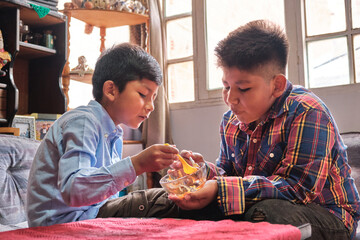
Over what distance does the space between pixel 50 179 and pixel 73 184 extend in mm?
163

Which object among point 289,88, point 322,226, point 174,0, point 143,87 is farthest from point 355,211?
point 174,0

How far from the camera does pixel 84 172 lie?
3.25 feet

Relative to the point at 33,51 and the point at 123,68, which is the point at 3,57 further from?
the point at 123,68

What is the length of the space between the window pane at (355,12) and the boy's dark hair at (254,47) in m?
1.59

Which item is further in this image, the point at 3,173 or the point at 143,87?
the point at 3,173

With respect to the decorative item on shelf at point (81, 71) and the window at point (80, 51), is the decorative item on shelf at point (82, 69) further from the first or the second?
the window at point (80, 51)

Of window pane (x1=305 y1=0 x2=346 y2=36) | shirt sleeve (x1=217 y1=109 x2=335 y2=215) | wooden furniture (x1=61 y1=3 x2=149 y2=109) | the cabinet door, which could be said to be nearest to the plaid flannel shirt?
shirt sleeve (x1=217 y1=109 x2=335 y2=215)

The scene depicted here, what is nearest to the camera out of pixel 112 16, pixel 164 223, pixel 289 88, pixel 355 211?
pixel 164 223

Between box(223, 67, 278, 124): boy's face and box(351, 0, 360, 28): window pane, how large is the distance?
171 cm

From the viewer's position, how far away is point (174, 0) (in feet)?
11.4

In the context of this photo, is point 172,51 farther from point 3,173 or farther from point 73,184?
point 73,184

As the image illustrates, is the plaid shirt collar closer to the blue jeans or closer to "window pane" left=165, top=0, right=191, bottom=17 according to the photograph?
the blue jeans

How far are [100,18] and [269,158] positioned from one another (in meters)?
2.29

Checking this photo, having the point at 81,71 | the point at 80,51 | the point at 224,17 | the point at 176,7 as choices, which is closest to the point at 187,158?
the point at 81,71
